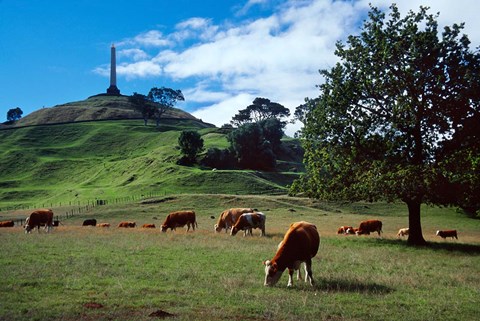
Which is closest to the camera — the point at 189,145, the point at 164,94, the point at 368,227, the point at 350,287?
the point at 350,287

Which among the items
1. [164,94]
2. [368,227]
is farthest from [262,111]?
[368,227]

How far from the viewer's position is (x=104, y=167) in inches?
4830

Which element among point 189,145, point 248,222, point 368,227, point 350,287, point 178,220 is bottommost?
point 368,227

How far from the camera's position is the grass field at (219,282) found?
36.1 feet

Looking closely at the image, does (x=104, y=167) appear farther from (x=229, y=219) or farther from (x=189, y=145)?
(x=229, y=219)

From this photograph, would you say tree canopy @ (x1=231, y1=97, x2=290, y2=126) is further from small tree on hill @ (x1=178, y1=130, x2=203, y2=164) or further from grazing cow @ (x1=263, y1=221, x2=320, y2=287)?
grazing cow @ (x1=263, y1=221, x2=320, y2=287)

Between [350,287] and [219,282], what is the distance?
4.09 metres

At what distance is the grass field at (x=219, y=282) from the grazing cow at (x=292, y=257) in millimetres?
484

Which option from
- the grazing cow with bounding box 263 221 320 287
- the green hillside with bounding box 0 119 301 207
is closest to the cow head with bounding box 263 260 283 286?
the grazing cow with bounding box 263 221 320 287

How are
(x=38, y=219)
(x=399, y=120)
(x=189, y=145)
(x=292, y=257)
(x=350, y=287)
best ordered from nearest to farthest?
(x=350, y=287), (x=292, y=257), (x=399, y=120), (x=38, y=219), (x=189, y=145)

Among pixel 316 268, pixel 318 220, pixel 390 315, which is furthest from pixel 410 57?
pixel 318 220

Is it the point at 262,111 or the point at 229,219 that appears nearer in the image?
the point at 229,219

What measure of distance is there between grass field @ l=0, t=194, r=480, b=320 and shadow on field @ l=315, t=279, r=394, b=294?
1.3 inches

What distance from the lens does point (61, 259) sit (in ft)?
60.8
